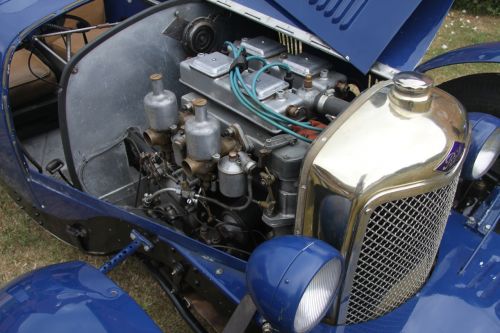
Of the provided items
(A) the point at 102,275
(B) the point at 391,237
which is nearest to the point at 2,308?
(A) the point at 102,275

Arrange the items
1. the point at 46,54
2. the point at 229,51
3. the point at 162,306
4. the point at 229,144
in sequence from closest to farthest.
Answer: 1. the point at 229,144
2. the point at 229,51
3. the point at 162,306
4. the point at 46,54

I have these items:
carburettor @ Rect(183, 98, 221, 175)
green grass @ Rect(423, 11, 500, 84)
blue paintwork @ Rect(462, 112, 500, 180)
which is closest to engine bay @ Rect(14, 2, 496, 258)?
carburettor @ Rect(183, 98, 221, 175)

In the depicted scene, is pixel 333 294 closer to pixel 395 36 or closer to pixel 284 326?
pixel 284 326

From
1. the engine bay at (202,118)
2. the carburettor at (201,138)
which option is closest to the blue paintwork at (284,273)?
the engine bay at (202,118)

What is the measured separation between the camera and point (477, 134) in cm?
171

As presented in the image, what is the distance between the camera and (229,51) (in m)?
2.09

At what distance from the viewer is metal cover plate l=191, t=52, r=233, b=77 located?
1870mm

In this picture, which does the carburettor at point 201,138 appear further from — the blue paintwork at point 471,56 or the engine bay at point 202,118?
the blue paintwork at point 471,56

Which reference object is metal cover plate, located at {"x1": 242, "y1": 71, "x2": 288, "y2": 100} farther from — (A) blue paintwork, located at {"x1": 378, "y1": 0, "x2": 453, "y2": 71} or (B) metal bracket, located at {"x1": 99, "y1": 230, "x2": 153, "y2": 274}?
(B) metal bracket, located at {"x1": 99, "y1": 230, "x2": 153, "y2": 274}

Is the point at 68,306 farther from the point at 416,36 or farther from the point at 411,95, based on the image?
the point at 416,36

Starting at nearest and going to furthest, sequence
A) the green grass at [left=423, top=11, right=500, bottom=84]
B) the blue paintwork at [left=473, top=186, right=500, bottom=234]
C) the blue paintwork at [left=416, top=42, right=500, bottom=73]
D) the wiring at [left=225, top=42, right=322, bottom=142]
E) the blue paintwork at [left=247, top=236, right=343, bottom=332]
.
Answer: the blue paintwork at [left=247, top=236, right=343, bottom=332] → the wiring at [left=225, top=42, right=322, bottom=142] → the blue paintwork at [left=473, top=186, right=500, bottom=234] → the blue paintwork at [left=416, top=42, right=500, bottom=73] → the green grass at [left=423, top=11, right=500, bottom=84]

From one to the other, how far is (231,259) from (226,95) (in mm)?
591

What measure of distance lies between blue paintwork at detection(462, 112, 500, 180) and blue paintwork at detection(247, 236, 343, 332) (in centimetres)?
69

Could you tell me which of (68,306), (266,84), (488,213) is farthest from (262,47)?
(68,306)
